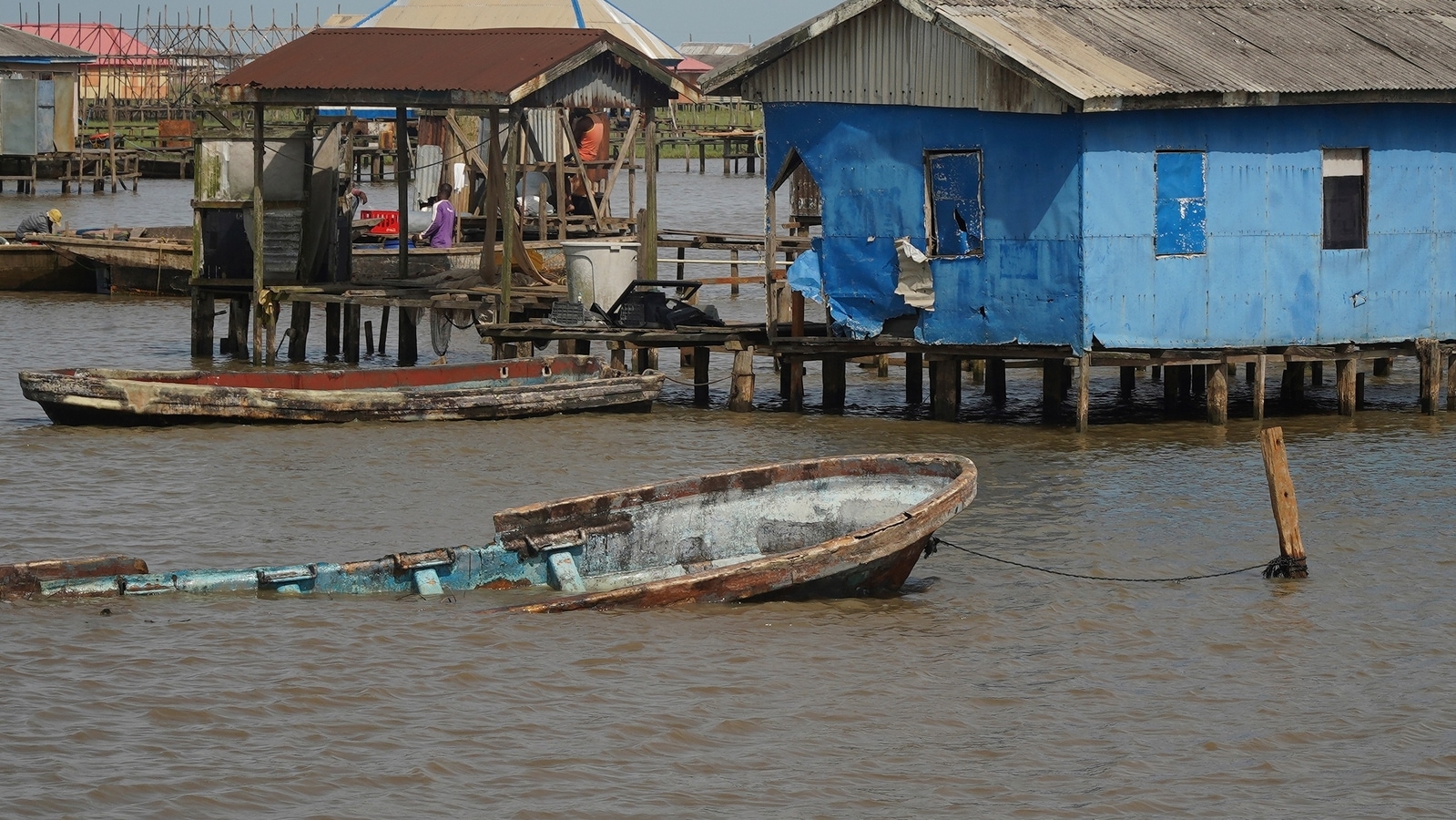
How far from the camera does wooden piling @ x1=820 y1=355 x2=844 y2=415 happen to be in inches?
717

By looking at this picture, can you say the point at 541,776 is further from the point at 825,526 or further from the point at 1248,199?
the point at 1248,199

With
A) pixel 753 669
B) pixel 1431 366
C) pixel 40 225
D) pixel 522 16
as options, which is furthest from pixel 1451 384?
pixel 40 225

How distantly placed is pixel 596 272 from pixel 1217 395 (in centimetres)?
661

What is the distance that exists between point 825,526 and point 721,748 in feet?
11.1

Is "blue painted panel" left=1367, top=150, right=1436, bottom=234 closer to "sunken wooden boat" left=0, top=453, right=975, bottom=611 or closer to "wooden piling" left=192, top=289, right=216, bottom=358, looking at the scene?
"sunken wooden boat" left=0, top=453, right=975, bottom=611

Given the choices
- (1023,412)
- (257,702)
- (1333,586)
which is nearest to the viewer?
(257,702)

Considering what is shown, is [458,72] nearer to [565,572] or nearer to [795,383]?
[795,383]

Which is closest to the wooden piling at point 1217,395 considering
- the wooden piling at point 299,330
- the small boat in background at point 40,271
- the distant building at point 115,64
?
the wooden piling at point 299,330

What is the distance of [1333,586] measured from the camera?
36.9ft

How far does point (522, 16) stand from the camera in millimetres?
32594

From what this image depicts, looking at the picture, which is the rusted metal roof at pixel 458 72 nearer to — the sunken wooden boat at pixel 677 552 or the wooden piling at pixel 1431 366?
the wooden piling at pixel 1431 366

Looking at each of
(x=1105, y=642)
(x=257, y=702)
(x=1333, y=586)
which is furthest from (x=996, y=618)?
(x=257, y=702)

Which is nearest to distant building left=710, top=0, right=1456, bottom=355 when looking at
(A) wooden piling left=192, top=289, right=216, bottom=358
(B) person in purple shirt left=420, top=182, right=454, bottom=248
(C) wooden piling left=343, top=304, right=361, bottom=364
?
(C) wooden piling left=343, top=304, right=361, bottom=364

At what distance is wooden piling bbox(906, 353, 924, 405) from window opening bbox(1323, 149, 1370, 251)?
4.07 meters
